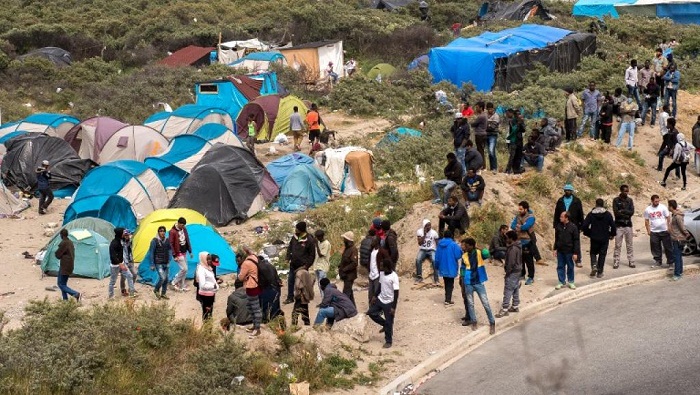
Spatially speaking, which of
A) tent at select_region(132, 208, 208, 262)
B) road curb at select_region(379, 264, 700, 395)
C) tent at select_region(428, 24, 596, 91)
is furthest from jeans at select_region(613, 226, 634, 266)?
tent at select_region(428, 24, 596, 91)

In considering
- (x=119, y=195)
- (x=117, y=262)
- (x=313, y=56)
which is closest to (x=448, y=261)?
(x=117, y=262)

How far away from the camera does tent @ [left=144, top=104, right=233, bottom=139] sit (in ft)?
96.0

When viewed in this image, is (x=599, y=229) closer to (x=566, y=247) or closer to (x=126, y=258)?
(x=566, y=247)

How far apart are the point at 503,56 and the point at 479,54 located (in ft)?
2.62

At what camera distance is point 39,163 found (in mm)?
26609

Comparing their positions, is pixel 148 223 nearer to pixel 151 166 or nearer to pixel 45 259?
pixel 45 259

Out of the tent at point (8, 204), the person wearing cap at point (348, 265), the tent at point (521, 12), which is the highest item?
the tent at point (521, 12)

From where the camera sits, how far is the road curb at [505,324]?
12664mm

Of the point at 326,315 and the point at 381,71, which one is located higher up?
the point at 381,71

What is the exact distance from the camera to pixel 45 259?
64.5 feet

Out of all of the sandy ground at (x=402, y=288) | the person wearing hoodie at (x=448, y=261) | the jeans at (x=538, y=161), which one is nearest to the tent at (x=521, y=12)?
the sandy ground at (x=402, y=288)

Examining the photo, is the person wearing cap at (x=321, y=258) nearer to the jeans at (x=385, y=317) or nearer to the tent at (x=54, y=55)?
the jeans at (x=385, y=317)

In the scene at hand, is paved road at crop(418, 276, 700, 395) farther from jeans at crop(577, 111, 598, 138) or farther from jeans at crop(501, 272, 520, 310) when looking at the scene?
jeans at crop(577, 111, 598, 138)

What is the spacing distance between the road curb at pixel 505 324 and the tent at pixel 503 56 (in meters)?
17.2
